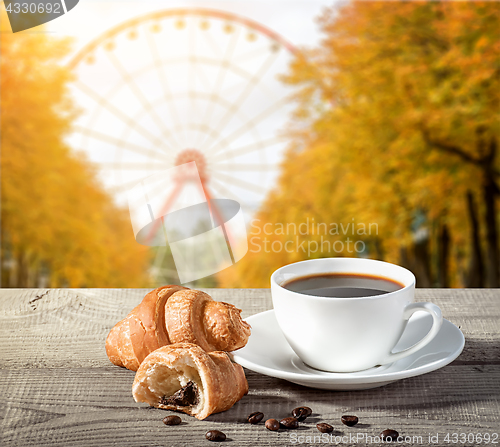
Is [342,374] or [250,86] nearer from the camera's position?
[342,374]

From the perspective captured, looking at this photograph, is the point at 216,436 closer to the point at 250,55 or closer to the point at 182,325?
the point at 182,325

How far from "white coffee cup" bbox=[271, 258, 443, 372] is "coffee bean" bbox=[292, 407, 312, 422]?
0.27 ft

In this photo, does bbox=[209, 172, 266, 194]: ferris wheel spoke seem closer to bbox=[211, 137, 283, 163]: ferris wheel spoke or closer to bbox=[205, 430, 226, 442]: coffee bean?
bbox=[211, 137, 283, 163]: ferris wheel spoke

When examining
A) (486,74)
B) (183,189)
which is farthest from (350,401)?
(183,189)

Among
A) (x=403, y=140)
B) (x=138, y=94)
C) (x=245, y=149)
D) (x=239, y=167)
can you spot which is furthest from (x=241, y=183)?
(x=403, y=140)

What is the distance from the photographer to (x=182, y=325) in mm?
515

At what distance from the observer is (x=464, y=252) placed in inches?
100

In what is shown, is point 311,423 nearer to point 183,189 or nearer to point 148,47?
point 183,189

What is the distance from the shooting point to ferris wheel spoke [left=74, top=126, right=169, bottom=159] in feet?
9.75

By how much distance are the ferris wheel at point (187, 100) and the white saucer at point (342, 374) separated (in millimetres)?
2337

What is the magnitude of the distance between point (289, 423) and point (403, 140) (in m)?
2.18

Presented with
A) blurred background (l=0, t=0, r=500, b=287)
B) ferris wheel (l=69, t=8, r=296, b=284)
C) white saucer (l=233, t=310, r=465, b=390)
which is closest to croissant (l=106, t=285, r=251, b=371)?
white saucer (l=233, t=310, r=465, b=390)

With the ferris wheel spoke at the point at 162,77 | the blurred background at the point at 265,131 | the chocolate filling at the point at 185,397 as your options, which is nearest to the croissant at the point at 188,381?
the chocolate filling at the point at 185,397

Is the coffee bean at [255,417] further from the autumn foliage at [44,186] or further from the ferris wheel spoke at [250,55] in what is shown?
the ferris wheel spoke at [250,55]
